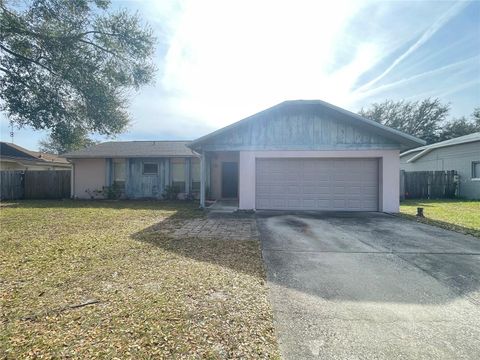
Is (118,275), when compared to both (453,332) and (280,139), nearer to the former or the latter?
(453,332)

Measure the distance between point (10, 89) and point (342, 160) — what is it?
570 inches

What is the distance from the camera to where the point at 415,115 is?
36.9m

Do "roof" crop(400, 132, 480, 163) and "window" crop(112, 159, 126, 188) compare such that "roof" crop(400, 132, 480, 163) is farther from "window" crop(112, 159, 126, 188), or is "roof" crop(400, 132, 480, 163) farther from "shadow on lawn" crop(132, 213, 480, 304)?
"window" crop(112, 159, 126, 188)

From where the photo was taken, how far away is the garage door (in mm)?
10531

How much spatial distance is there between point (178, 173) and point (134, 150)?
3.35 m

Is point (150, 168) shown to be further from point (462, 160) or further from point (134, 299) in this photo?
point (462, 160)

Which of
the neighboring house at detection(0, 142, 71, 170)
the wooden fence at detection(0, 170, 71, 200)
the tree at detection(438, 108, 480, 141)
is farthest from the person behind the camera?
the tree at detection(438, 108, 480, 141)

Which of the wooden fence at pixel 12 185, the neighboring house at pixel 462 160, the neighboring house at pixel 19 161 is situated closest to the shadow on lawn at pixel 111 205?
the wooden fence at pixel 12 185

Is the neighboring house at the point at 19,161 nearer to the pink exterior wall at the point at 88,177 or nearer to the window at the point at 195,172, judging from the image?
the pink exterior wall at the point at 88,177

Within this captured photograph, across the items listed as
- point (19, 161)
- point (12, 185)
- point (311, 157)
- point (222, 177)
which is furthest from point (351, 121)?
point (19, 161)

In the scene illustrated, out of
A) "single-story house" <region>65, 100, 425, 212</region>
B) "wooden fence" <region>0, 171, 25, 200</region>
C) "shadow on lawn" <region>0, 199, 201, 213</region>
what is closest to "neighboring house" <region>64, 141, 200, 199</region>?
"shadow on lawn" <region>0, 199, 201, 213</region>

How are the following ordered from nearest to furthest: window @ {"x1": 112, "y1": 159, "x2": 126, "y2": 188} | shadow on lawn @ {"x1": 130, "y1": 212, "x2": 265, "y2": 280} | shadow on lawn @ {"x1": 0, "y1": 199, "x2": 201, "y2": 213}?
shadow on lawn @ {"x1": 130, "y1": 212, "x2": 265, "y2": 280} → shadow on lawn @ {"x1": 0, "y1": 199, "x2": 201, "y2": 213} → window @ {"x1": 112, "y1": 159, "x2": 126, "y2": 188}

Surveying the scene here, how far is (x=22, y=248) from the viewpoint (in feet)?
17.7

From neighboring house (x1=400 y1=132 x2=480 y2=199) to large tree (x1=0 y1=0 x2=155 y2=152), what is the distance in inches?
760
